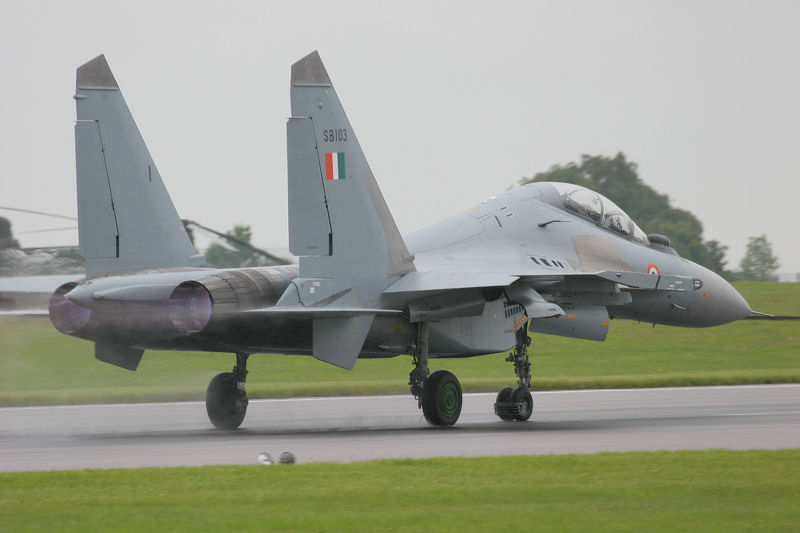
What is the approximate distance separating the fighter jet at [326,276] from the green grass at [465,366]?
193 centimetres

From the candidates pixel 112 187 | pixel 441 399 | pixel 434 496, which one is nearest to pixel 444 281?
pixel 441 399

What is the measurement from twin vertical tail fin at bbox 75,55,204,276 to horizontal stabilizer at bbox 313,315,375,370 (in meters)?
2.76

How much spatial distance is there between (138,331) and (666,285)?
916cm

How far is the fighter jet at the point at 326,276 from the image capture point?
14.8 meters

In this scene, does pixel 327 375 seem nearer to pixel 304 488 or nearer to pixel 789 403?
pixel 789 403

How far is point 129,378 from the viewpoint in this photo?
2909cm

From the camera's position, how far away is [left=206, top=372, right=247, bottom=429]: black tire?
1712 cm

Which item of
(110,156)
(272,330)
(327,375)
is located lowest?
(327,375)

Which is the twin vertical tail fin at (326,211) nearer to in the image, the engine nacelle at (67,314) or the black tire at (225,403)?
the black tire at (225,403)

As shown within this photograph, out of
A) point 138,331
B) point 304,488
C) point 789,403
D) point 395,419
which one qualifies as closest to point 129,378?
point 395,419

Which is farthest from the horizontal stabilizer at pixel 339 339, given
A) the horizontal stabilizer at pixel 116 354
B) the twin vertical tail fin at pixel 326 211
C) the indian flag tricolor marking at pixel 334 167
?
the horizontal stabilizer at pixel 116 354

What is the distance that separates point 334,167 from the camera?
15125 millimetres

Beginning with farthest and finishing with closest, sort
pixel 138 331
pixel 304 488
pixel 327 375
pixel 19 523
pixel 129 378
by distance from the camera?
pixel 327 375 < pixel 129 378 < pixel 138 331 < pixel 304 488 < pixel 19 523

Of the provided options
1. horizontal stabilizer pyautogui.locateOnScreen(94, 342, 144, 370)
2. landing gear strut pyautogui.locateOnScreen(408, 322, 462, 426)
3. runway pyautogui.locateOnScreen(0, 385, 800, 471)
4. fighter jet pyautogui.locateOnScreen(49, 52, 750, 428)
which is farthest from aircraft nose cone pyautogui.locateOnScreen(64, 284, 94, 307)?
landing gear strut pyautogui.locateOnScreen(408, 322, 462, 426)
